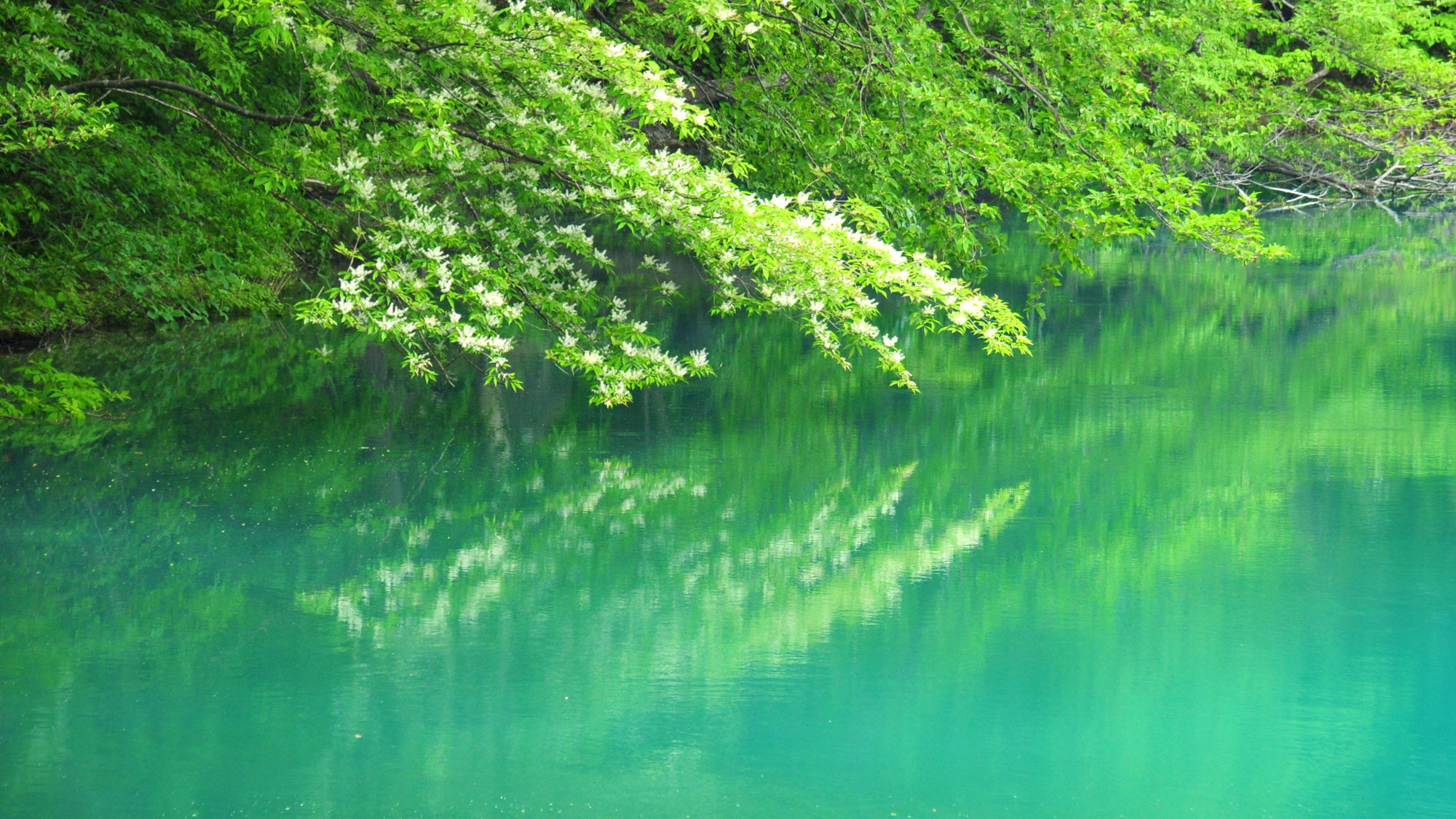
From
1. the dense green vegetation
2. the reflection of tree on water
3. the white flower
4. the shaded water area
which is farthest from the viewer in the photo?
the dense green vegetation

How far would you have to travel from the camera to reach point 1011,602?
5.62 meters

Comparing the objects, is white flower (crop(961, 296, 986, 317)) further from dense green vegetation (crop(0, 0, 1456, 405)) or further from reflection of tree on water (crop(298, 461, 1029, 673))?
reflection of tree on water (crop(298, 461, 1029, 673))

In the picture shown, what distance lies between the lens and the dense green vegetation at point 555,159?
7.12m

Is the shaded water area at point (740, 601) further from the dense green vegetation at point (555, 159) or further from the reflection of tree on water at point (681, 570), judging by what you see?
the dense green vegetation at point (555, 159)

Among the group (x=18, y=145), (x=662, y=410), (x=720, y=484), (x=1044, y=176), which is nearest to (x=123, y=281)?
(x=18, y=145)

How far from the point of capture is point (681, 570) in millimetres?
6125

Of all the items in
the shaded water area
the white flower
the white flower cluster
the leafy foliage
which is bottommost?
the shaded water area

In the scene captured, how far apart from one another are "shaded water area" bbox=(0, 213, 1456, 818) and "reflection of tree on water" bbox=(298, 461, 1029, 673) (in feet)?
0.08

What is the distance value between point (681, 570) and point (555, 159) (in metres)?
2.42

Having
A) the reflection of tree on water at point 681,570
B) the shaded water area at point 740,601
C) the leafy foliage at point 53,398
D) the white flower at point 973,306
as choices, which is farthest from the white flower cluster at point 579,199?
the leafy foliage at point 53,398

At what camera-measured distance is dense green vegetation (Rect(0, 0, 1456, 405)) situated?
280 inches

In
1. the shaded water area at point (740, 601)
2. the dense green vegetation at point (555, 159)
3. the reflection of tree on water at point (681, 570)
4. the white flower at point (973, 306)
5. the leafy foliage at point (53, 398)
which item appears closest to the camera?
the shaded water area at point (740, 601)

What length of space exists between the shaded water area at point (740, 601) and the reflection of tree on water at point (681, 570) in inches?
0.9

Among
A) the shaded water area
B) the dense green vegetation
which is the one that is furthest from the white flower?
the shaded water area
